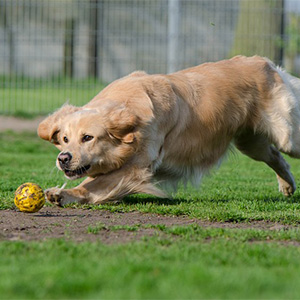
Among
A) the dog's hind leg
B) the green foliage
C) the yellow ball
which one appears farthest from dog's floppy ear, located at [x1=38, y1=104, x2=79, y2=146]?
the green foliage

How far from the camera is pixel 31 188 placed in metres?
5.00

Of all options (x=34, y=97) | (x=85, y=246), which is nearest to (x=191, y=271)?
(x=85, y=246)

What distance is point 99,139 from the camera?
5559 mm

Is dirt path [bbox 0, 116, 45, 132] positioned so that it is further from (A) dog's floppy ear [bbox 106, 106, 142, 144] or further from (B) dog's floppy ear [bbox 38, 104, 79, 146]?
(A) dog's floppy ear [bbox 106, 106, 142, 144]

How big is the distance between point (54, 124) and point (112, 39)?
7.23m

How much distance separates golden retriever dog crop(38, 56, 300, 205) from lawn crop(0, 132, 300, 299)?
10.9 inches

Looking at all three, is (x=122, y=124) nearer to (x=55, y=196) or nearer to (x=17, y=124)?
(x=55, y=196)

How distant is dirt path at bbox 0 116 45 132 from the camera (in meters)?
12.0

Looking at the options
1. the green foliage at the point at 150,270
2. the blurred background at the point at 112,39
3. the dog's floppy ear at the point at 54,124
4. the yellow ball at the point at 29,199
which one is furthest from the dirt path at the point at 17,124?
the green foliage at the point at 150,270

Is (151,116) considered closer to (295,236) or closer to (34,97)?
(295,236)

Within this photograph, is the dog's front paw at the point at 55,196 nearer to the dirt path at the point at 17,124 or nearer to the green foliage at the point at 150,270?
the green foliage at the point at 150,270

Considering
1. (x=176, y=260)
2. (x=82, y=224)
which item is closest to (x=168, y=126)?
(x=82, y=224)

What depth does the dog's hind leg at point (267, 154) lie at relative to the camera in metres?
6.55

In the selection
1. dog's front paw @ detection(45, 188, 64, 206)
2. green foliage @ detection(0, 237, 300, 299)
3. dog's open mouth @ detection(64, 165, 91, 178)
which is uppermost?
green foliage @ detection(0, 237, 300, 299)
